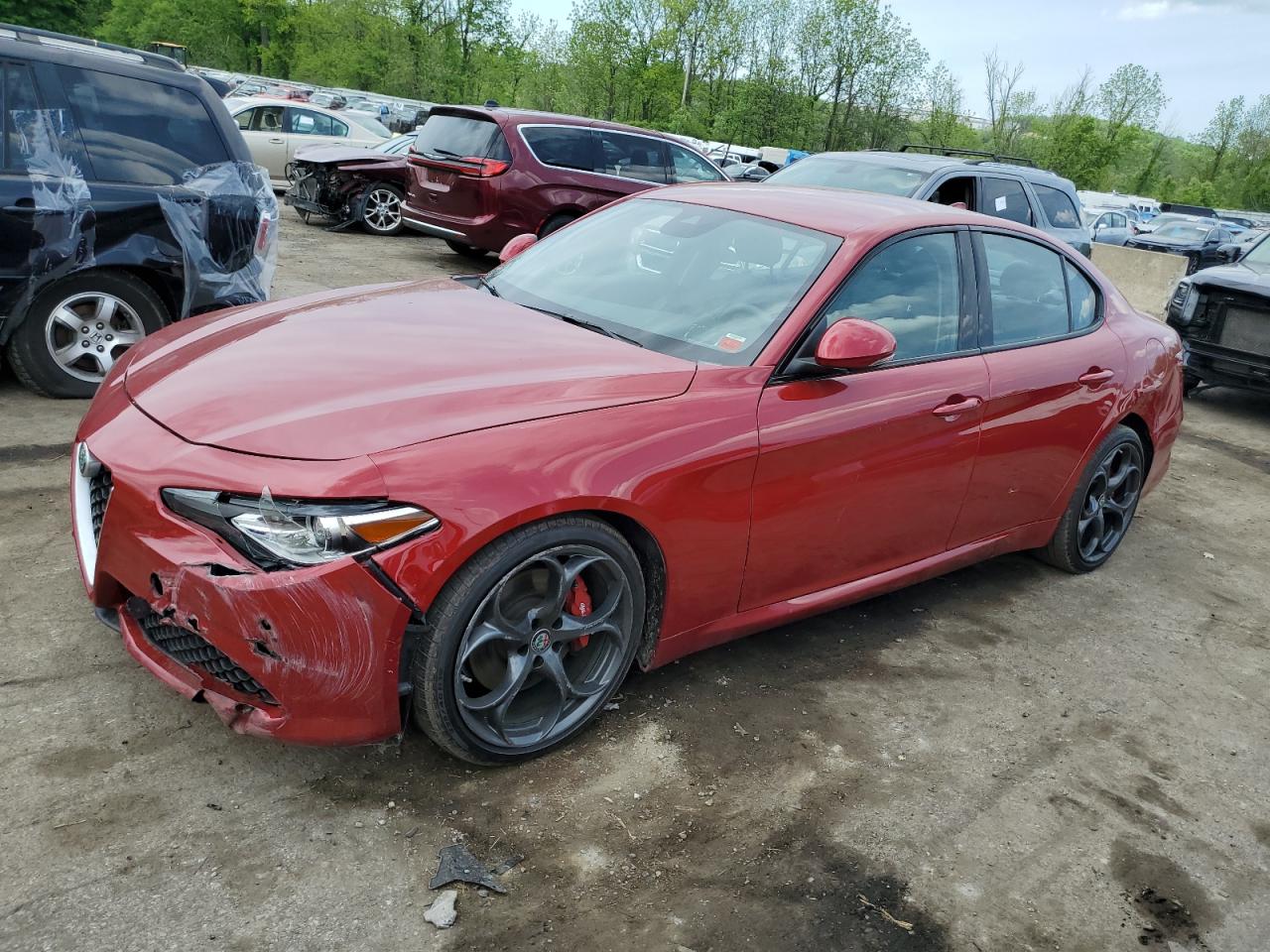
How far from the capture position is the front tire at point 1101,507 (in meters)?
4.75

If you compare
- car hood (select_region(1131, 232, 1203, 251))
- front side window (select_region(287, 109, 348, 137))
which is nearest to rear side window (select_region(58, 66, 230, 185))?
front side window (select_region(287, 109, 348, 137))

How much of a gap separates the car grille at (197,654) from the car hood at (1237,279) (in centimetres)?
885

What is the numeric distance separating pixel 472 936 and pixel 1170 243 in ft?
78.1

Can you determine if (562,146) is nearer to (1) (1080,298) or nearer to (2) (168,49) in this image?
(1) (1080,298)

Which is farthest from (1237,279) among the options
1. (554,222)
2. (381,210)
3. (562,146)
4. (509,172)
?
(381,210)

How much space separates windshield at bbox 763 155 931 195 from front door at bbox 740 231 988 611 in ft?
15.9

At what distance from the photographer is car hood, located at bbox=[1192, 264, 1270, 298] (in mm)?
8664

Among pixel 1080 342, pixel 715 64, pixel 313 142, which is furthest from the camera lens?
pixel 715 64

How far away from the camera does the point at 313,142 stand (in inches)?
650

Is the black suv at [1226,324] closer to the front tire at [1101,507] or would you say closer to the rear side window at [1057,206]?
the rear side window at [1057,206]

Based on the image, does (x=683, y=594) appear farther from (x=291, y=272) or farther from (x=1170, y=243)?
(x=1170, y=243)

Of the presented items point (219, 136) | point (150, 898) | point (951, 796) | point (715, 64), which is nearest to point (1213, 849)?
point (951, 796)

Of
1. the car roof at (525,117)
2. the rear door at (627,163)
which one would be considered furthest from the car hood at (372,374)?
the rear door at (627,163)

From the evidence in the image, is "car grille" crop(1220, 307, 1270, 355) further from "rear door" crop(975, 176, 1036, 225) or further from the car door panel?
the car door panel
